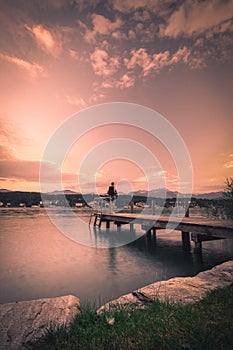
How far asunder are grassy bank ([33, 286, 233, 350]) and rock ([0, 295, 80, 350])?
17 cm

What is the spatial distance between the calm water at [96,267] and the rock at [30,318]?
294cm

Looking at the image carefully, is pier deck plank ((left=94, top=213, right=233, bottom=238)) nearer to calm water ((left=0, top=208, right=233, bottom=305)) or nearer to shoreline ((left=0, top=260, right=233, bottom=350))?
calm water ((left=0, top=208, right=233, bottom=305))

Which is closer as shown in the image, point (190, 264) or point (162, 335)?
point (162, 335)

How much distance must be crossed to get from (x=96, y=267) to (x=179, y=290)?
6.94 m

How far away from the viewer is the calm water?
25.7ft

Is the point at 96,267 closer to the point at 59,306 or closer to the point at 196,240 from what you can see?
the point at 196,240

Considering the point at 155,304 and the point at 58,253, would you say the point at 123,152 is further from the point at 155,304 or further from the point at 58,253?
the point at 155,304

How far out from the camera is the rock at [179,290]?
14.5 feet

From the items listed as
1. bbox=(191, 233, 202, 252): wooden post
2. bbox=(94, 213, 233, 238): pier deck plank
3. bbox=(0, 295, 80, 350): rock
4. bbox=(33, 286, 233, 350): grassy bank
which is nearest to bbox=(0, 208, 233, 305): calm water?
bbox=(191, 233, 202, 252): wooden post

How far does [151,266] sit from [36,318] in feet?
25.6

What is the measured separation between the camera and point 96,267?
1088 cm

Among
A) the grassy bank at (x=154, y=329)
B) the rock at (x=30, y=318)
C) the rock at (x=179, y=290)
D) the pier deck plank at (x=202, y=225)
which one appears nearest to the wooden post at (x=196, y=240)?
the pier deck plank at (x=202, y=225)

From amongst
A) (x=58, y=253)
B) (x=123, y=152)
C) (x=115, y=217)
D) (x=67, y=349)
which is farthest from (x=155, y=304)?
(x=123, y=152)

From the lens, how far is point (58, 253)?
14617 millimetres
